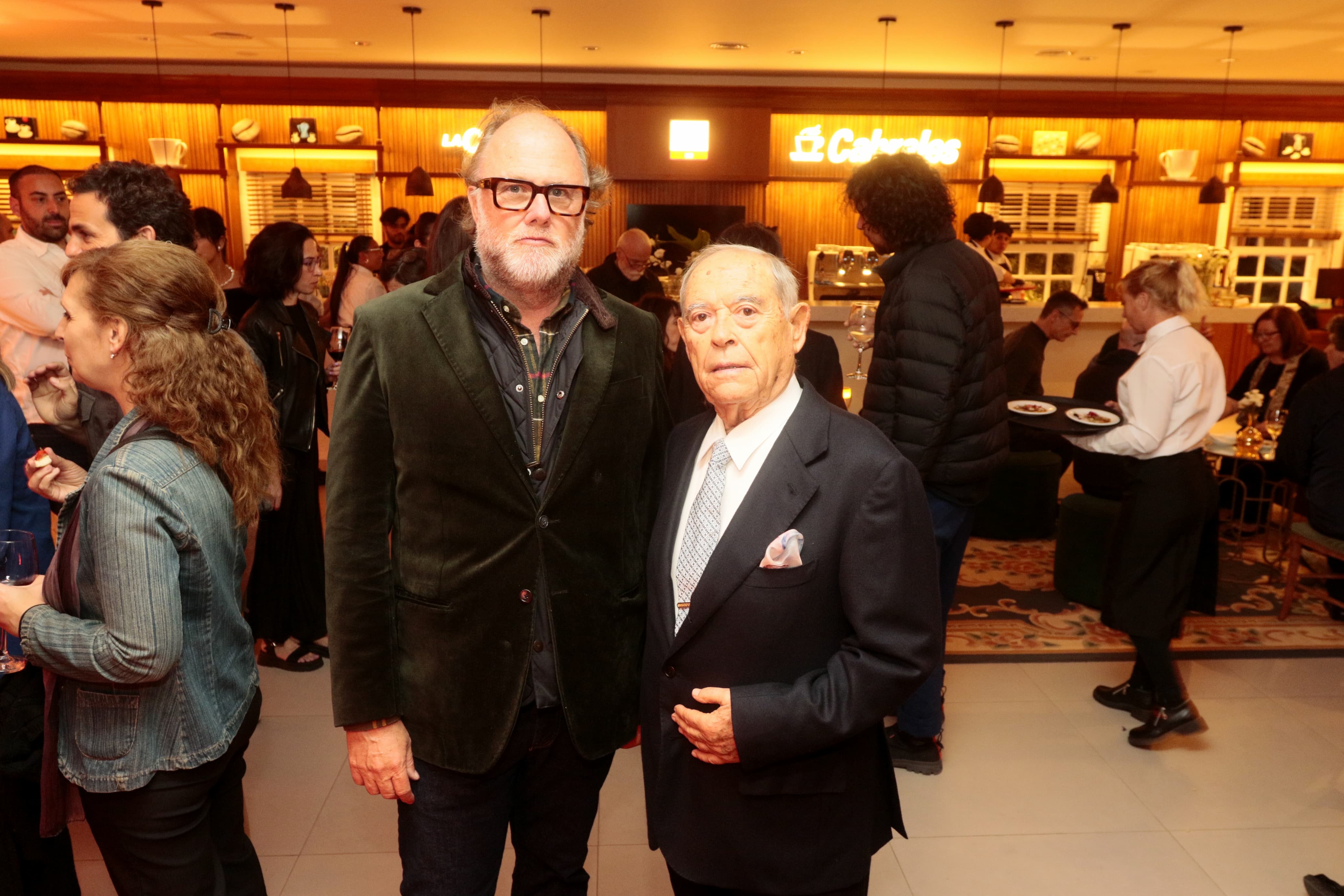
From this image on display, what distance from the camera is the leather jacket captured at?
355 cm

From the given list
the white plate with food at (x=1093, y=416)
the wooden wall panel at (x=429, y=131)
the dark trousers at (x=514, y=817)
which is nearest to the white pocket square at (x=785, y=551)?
the dark trousers at (x=514, y=817)

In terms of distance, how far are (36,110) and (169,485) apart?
11.1 metres

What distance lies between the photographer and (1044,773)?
10.7ft

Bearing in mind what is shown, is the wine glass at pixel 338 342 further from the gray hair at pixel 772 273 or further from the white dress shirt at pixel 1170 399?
the white dress shirt at pixel 1170 399

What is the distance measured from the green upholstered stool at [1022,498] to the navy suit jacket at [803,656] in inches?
183

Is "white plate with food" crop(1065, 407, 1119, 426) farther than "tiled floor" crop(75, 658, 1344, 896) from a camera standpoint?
Yes

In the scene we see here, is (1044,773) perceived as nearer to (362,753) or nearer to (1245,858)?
(1245,858)

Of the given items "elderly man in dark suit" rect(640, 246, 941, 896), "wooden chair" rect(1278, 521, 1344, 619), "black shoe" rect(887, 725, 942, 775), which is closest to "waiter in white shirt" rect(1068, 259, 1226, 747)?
"black shoe" rect(887, 725, 942, 775)

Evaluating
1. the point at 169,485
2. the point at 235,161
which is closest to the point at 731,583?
the point at 169,485

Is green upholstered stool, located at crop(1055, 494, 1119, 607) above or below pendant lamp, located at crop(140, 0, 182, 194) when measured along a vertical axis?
below

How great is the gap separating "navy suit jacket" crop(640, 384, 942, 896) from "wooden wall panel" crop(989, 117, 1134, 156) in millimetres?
10173

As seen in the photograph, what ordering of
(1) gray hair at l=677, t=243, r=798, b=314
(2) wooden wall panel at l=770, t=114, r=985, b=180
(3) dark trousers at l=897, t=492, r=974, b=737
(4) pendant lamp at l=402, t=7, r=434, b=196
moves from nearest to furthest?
(1) gray hair at l=677, t=243, r=798, b=314 < (3) dark trousers at l=897, t=492, r=974, b=737 < (4) pendant lamp at l=402, t=7, r=434, b=196 < (2) wooden wall panel at l=770, t=114, r=985, b=180

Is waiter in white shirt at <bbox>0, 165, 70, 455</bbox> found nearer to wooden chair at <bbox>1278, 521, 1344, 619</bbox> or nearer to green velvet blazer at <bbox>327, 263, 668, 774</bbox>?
green velvet blazer at <bbox>327, 263, 668, 774</bbox>

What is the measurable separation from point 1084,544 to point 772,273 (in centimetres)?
389
